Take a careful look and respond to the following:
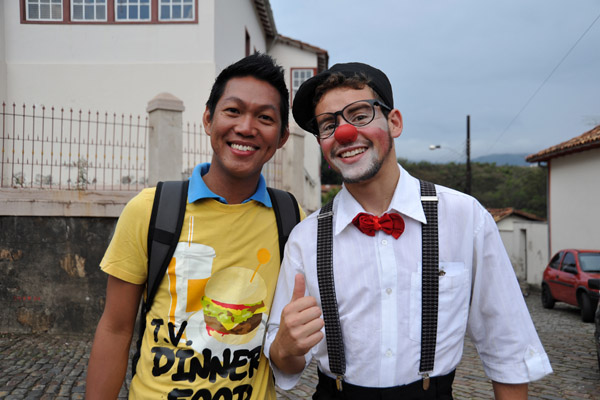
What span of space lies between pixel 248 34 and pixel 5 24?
682 cm

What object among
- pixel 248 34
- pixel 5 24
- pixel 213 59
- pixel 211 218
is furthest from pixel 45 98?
pixel 211 218

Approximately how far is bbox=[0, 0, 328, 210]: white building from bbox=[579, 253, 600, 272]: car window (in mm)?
9784

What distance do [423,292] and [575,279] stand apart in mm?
11080

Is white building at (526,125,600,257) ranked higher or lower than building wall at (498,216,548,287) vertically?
higher

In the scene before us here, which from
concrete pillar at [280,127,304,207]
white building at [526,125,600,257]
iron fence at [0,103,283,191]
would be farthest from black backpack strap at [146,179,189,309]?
white building at [526,125,600,257]

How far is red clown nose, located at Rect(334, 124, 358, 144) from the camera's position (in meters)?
1.92

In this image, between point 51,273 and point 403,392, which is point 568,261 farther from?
point 403,392

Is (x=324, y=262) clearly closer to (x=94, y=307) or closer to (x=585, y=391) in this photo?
(x=585, y=391)

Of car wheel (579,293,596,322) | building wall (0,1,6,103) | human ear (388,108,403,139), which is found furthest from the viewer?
building wall (0,1,6,103)

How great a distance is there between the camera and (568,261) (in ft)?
39.0

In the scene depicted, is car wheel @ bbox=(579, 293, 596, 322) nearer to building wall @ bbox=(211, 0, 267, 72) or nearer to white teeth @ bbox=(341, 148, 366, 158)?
building wall @ bbox=(211, 0, 267, 72)

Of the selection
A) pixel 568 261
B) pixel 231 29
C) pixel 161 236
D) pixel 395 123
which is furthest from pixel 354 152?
pixel 231 29

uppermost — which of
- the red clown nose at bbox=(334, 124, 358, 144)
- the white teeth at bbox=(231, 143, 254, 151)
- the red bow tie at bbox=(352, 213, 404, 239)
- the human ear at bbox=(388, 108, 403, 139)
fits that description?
the human ear at bbox=(388, 108, 403, 139)

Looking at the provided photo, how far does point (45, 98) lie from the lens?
12211mm
